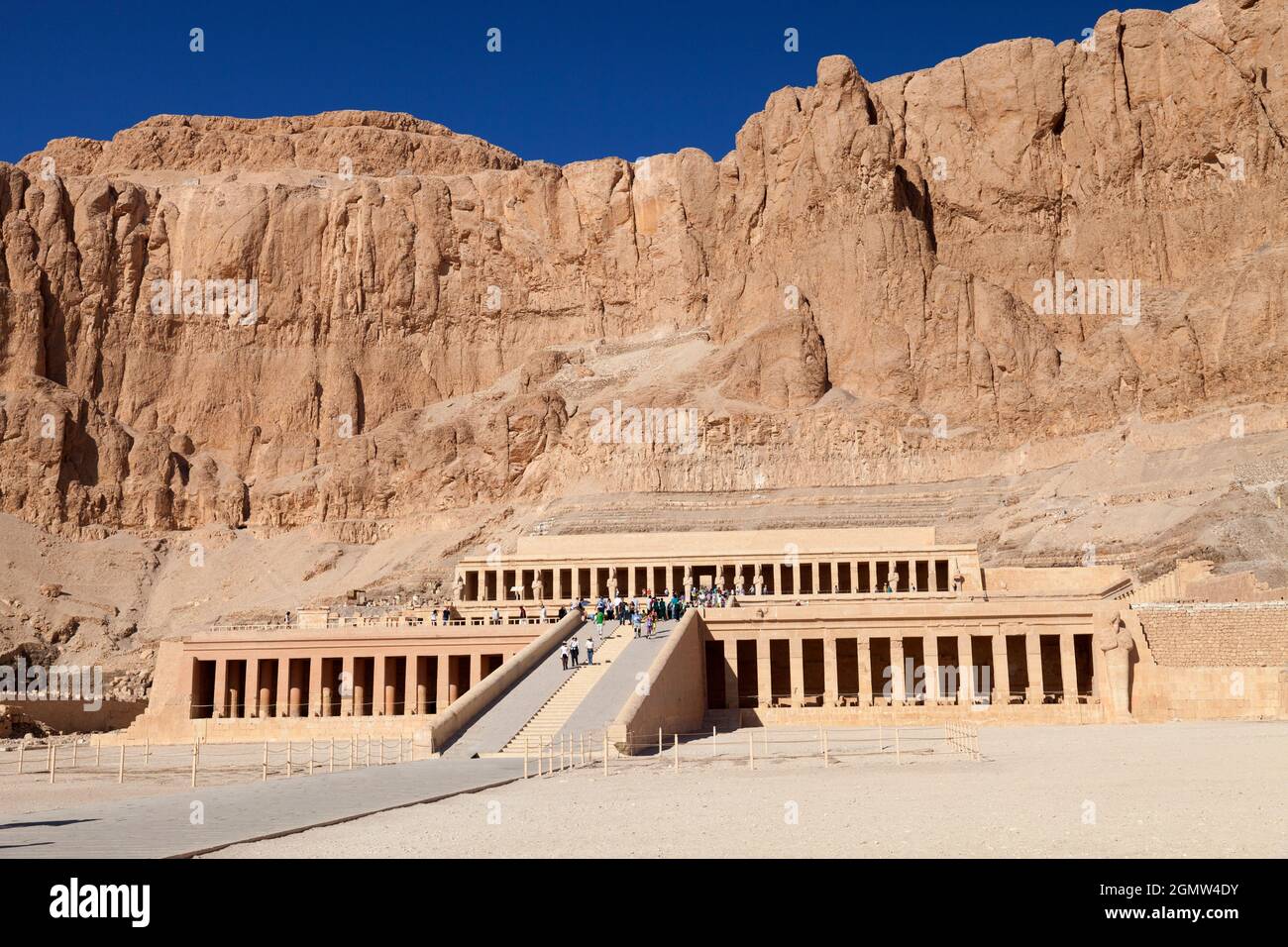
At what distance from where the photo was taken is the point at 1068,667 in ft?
125

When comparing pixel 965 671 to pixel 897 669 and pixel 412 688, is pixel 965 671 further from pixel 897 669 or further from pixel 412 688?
pixel 412 688

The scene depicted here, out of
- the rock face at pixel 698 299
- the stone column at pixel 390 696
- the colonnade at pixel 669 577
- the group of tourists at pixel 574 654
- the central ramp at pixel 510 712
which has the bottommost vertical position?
the stone column at pixel 390 696

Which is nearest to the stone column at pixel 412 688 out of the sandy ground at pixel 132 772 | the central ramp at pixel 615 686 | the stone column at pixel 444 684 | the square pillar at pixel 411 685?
the square pillar at pixel 411 685

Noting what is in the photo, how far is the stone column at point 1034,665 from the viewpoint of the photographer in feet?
124

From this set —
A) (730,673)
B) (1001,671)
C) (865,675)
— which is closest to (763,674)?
(730,673)

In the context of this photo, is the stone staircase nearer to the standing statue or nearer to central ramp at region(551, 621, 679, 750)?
central ramp at region(551, 621, 679, 750)

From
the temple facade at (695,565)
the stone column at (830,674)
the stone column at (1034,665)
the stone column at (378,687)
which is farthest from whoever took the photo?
the temple facade at (695,565)

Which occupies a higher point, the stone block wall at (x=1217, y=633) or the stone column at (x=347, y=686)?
the stone block wall at (x=1217, y=633)

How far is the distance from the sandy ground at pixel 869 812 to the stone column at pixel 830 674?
14.8 metres

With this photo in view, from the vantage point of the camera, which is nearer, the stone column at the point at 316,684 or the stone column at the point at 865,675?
the stone column at the point at 865,675

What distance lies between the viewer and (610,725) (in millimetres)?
26578

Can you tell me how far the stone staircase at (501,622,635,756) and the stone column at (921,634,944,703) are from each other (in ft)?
29.1

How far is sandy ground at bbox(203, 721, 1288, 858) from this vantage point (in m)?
12.2

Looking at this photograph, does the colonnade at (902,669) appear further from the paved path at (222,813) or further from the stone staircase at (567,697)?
the paved path at (222,813)
